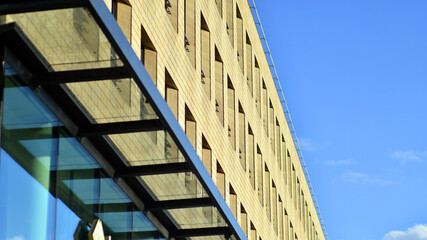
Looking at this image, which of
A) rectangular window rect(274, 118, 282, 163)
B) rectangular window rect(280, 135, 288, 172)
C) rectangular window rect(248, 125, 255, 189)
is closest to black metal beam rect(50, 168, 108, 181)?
rectangular window rect(248, 125, 255, 189)

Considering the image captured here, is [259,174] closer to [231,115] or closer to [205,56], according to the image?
[231,115]

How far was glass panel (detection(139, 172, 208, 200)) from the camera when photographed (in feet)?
66.5

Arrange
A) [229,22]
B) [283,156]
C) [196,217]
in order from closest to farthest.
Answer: [196,217], [229,22], [283,156]

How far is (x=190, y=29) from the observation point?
27.8m

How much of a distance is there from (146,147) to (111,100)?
93.8 inches

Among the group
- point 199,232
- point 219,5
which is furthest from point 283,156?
point 199,232

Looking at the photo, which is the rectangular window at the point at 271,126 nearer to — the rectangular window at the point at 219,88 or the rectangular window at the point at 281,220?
the rectangular window at the point at 281,220

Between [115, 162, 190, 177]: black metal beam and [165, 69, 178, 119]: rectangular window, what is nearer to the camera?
[115, 162, 190, 177]: black metal beam

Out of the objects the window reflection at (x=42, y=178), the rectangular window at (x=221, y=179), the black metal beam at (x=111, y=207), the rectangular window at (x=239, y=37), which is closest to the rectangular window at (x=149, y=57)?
the black metal beam at (x=111, y=207)

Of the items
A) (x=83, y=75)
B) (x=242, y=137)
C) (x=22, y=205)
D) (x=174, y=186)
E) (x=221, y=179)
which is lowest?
(x=22, y=205)

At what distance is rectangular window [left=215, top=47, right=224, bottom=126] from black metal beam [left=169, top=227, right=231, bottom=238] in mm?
8874

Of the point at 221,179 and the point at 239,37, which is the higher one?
the point at 239,37

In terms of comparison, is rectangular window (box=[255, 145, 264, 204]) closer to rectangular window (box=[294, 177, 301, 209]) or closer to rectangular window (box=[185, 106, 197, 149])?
rectangular window (box=[185, 106, 197, 149])

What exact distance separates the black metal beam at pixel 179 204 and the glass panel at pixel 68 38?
24.3 ft
